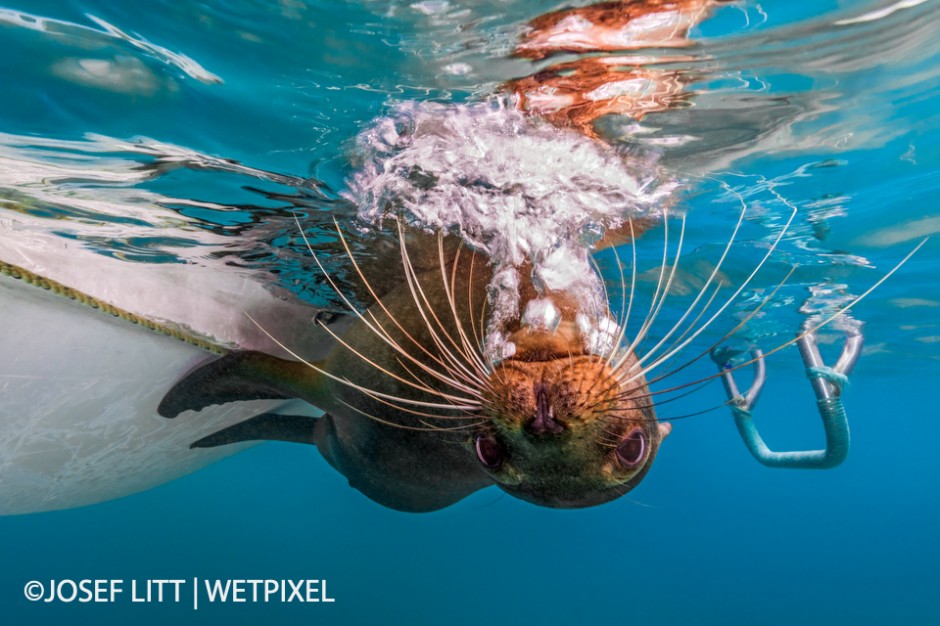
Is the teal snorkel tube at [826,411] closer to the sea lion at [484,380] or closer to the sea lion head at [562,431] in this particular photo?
the sea lion at [484,380]

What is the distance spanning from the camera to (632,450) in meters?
2.27

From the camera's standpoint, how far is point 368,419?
346 centimetres

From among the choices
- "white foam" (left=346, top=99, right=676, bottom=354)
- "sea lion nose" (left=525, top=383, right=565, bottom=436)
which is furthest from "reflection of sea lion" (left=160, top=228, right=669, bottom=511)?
"white foam" (left=346, top=99, right=676, bottom=354)

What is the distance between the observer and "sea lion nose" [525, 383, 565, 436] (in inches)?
82.7

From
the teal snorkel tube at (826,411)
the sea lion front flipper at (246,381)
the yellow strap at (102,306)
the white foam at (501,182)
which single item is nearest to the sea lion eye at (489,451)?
the white foam at (501,182)

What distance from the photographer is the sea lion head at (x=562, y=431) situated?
2.13m

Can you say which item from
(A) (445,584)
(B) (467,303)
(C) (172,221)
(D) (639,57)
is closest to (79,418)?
(C) (172,221)

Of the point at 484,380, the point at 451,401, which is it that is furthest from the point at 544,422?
the point at 451,401

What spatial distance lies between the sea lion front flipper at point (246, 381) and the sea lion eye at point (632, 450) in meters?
2.20

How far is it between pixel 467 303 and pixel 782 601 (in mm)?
62139

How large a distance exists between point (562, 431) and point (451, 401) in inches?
34.2

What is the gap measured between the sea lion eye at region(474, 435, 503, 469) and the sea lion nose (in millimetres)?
241

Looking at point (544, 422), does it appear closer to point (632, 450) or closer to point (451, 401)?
point (632, 450)

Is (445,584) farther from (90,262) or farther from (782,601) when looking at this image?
(90,262)
